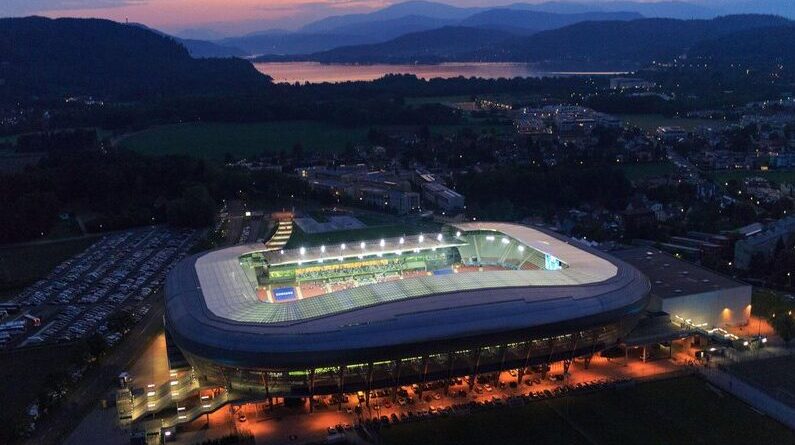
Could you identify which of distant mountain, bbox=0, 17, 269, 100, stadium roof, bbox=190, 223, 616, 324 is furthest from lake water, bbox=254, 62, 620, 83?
stadium roof, bbox=190, 223, 616, 324

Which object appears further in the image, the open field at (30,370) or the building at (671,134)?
the building at (671,134)

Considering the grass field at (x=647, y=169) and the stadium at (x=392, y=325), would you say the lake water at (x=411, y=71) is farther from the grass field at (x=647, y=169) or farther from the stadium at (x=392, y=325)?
the stadium at (x=392, y=325)

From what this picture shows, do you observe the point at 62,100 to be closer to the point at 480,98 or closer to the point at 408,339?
the point at 480,98

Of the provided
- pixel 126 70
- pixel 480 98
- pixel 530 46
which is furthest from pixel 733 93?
pixel 530 46

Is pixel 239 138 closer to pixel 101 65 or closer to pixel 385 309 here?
pixel 385 309

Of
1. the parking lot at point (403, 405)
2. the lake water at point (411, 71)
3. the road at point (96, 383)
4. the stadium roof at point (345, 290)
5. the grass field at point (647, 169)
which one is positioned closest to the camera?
the parking lot at point (403, 405)

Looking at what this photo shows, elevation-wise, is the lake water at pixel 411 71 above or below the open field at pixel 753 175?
above

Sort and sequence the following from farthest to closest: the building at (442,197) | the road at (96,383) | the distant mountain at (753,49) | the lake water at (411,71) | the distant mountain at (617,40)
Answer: the distant mountain at (617,40)
the lake water at (411,71)
the distant mountain at (753,49)
the building at (442,197)
the road at (96,383)

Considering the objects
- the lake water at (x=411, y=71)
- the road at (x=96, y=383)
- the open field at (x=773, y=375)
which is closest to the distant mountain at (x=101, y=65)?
the lake water at (x=411, y=71)
